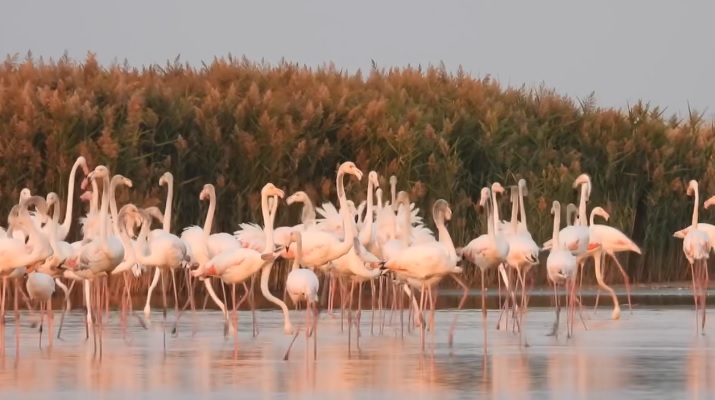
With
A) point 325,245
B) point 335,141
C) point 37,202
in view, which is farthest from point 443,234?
point 335,141

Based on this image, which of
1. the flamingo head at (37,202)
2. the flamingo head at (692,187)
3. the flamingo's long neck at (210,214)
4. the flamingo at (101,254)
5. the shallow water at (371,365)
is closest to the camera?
the shallow water at (371,365)

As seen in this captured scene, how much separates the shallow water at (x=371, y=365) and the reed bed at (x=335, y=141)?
20.8ft

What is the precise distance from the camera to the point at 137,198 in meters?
25.2

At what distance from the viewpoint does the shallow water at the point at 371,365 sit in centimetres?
1288

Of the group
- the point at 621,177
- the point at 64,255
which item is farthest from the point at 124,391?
the point at 621,177

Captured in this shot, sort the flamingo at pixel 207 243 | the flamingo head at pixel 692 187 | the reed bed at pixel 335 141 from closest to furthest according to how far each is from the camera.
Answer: the flamingo at pixel 207 243 < the flamingo head at pixel 692 187 < the reed bed at pixel 335 141

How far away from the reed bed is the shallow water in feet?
20.8

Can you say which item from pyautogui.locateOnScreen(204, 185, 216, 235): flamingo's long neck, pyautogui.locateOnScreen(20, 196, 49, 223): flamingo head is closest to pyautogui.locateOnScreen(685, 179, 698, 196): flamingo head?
pyautogui.locateOnScreen(204, 185, 216, 235): flamingo's long neck

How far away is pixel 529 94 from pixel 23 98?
31.7 feet

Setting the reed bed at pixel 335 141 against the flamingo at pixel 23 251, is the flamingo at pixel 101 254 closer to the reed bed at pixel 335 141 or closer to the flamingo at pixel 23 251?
the flamingo at pixel 23 251

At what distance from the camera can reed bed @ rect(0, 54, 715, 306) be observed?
83.9 feet

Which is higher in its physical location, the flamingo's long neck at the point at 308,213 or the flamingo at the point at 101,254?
the flamingo's long neck at the point at 308,213

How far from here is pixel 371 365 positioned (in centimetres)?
1491

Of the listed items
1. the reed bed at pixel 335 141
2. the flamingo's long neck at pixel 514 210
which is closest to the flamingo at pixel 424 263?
the flamingo's long neck at pixel 514 210
